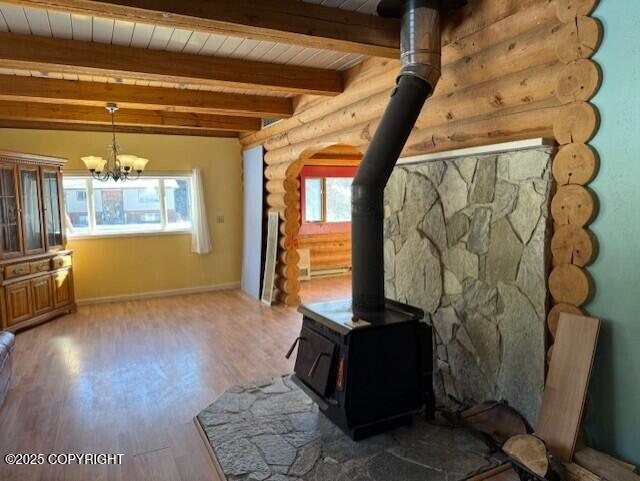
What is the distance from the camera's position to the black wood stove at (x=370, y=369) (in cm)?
246

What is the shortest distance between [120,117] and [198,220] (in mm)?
1877

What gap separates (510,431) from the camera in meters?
2.47

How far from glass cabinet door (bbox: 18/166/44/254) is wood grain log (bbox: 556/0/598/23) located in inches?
212

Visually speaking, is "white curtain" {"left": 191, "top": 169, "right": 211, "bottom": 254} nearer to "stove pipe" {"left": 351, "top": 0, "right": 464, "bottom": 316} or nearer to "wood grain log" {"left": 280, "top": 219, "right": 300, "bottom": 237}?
"wood grain log" {"left": 280, "top": 219, "right": 300, "bottom": 237}

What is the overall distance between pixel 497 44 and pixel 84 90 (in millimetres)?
3701

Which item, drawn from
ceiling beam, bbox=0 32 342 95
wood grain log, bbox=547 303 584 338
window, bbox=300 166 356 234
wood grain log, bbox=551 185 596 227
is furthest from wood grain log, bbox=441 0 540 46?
window, bbox=300 166 356 234

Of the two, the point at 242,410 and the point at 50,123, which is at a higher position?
the point at 50,123

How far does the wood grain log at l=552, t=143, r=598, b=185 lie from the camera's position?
2.09m

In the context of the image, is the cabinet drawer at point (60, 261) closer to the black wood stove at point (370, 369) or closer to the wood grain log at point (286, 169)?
the wood grain log at point (286, 169)

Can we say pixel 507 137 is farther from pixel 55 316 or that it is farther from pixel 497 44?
pixel 55 316

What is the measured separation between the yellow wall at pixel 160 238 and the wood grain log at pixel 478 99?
131 inches

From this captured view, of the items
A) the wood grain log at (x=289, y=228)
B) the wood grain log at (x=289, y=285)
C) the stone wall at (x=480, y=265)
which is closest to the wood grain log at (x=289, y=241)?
the wood grain log at (x=289, y=228)

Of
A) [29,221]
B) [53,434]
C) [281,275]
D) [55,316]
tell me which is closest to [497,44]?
[53,434]

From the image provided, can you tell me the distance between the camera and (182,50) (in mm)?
3443
